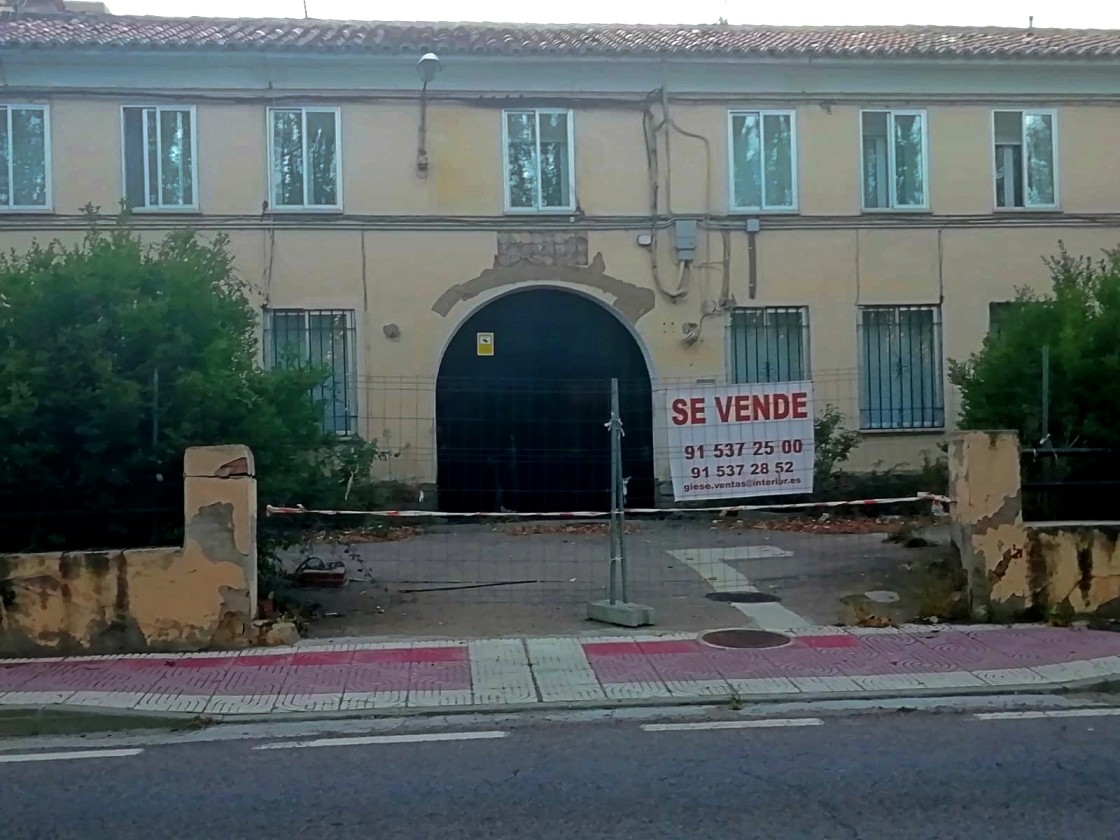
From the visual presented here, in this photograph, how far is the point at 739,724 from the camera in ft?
23.5

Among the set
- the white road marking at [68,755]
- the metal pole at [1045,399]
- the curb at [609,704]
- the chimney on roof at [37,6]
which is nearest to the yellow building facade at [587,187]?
the chimney on roof at [37,6]

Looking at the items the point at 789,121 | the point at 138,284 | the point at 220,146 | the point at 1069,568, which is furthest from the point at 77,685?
the point at 789,121

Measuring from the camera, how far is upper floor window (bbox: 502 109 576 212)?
1742 cm

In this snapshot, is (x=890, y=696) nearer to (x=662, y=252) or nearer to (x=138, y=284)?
(x=138, y=284)

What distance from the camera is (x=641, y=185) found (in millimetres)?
17531

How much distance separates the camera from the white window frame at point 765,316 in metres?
17.8

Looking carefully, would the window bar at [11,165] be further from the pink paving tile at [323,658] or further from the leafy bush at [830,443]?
the leafy bush at [830,443]

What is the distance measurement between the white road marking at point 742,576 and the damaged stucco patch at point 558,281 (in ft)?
16.0

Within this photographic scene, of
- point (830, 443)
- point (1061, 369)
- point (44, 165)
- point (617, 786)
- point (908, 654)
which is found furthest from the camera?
point (830, 443)

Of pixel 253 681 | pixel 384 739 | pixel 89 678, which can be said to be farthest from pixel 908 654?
pixel 89 678

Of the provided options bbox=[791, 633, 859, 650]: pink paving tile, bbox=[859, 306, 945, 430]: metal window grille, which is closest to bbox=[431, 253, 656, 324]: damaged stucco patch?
bbox=[859, 306, 945, 430]: metal window grille

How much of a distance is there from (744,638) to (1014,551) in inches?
89.4

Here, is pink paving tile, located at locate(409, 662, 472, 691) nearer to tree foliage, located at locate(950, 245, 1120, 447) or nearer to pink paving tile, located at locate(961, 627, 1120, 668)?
pink paving tile, located at locate(961, 627, 1120, 668)

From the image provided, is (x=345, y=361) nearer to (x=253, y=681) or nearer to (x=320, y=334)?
(x=320, y=334)
